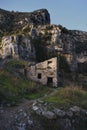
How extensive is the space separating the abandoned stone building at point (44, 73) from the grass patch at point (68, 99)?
28.5 ft

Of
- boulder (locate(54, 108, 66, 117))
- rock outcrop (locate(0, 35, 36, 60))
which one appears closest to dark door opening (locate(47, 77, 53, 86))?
rock outcrop (locate(0, 35, 36, 60))

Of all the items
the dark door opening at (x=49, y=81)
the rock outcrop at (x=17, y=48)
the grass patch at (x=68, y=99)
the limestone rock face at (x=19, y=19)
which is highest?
the limestone rock face at (x=19, y=19)

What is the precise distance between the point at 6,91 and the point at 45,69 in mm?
11744

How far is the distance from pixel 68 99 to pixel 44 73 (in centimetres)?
1168

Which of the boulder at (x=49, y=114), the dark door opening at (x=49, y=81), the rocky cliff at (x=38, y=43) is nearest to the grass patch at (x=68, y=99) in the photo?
the boulder at (x=49, y=114)

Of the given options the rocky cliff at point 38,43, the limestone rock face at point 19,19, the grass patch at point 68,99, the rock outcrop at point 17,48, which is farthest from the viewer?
the limestone rock face at point 19,19

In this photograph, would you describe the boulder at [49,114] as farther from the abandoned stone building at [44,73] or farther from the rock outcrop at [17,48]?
the rock outcrop at [17,48]

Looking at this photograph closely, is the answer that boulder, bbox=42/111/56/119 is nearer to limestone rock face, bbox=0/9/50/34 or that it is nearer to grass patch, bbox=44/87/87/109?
grass patch, bbox=44/87/87/109

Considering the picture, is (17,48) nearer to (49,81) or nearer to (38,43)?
(38,43)

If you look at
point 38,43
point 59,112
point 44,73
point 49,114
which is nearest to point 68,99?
point 59,112

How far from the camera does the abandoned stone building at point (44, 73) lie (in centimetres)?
3925

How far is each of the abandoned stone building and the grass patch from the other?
8.68m

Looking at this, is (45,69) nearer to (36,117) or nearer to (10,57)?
(10,57)

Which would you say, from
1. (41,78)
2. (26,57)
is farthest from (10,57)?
(41,78)
